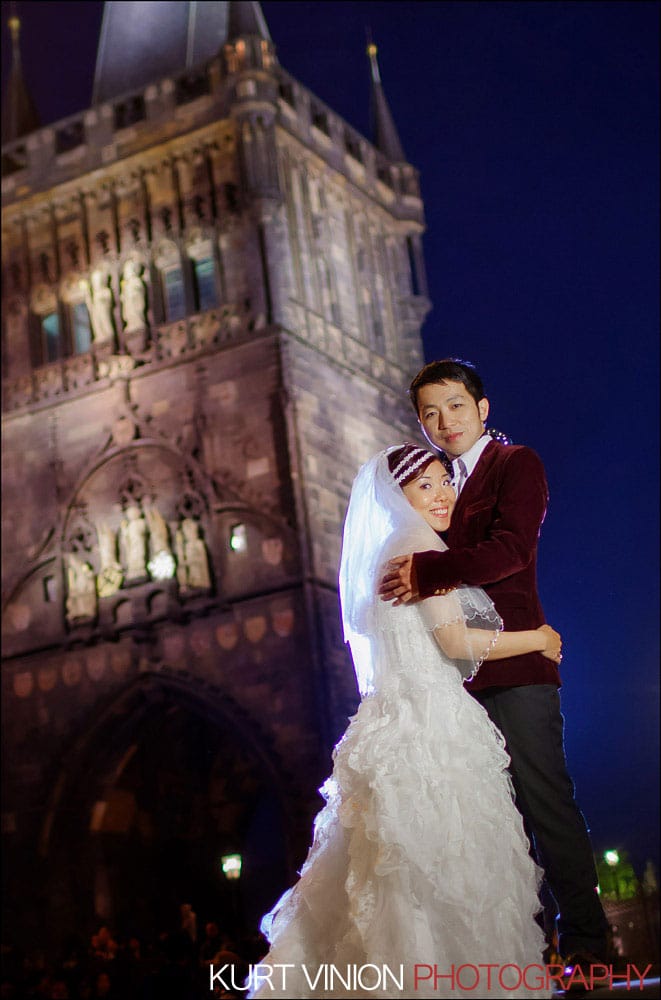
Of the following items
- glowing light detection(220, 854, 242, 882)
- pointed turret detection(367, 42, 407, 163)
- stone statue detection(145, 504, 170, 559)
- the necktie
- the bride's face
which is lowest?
glowing light detection(220, 854, 242, 882)

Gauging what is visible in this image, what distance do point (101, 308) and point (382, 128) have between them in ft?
25.2

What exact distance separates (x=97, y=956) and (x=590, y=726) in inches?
523

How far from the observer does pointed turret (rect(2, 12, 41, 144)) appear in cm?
2561

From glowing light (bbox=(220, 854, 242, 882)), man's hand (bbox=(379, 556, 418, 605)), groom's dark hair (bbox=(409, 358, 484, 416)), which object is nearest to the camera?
man's hand (bbox=(379, 556, 418, 605))

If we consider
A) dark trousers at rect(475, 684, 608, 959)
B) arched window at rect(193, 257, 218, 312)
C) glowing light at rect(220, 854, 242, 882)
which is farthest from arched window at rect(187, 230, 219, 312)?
dark trousers at rect(475, 684, 608, 959)

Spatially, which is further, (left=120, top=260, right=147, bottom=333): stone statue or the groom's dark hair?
(left=120, top=260, right=147, bottom=333): stone statue

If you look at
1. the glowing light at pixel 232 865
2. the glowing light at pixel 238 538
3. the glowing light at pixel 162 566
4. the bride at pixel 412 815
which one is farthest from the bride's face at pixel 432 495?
the glowing light at pixel 162 566

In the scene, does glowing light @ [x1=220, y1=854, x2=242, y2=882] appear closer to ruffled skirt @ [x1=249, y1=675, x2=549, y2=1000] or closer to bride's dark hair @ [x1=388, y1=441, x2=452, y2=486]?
ruffled skirt @ [x1=249, y1=675, x2=549, y2=1000]

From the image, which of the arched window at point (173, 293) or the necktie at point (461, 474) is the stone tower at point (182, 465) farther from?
the necktie at point (461, 474)

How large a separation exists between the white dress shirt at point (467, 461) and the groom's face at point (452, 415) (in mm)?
24

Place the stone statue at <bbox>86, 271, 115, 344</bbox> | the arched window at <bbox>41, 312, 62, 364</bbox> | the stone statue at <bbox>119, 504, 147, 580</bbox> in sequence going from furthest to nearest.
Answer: the arched window at <bbox>41, 312, 62, 364</bbox> → the stone statue at <bbox>86, 271, 115, 344</bbox> → the stone statue at <bbox>119, 504, 147, 580</bbox>

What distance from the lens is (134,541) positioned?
1978 centimetres

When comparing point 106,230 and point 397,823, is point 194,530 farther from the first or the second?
point 397,823

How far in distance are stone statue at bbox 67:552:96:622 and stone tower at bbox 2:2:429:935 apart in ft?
0.11
